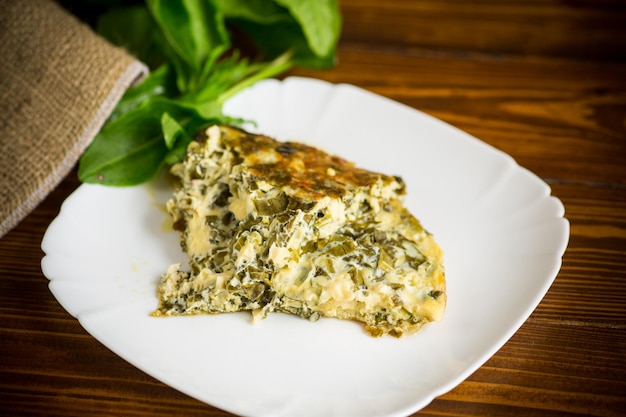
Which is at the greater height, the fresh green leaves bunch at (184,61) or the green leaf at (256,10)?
the green leaf at (256,10)

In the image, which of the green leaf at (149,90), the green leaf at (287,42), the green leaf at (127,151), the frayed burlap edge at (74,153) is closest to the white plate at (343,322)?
the green leaf at (127,151)

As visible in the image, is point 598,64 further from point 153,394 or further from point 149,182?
point 153,394

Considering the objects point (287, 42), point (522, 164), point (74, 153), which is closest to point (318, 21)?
point (287, 42)

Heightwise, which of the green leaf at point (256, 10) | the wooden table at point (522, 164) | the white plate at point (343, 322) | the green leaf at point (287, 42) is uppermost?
the green leaf at point (256, 10)

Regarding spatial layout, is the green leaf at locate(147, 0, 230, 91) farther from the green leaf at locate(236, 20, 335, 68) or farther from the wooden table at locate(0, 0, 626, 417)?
the wooden table at locate(0, 0, 626, 417)

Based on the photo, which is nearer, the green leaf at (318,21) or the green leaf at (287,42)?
the green leaf at (318,21)

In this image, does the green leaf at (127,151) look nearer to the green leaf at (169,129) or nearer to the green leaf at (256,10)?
the green leaf at (169,129)

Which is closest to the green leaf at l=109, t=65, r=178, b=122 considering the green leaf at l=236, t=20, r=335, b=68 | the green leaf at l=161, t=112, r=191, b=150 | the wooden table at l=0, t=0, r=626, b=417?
the green leaf at l=161, t=112, r=191, b=150

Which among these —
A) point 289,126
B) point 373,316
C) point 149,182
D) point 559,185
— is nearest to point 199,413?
point 373,316
